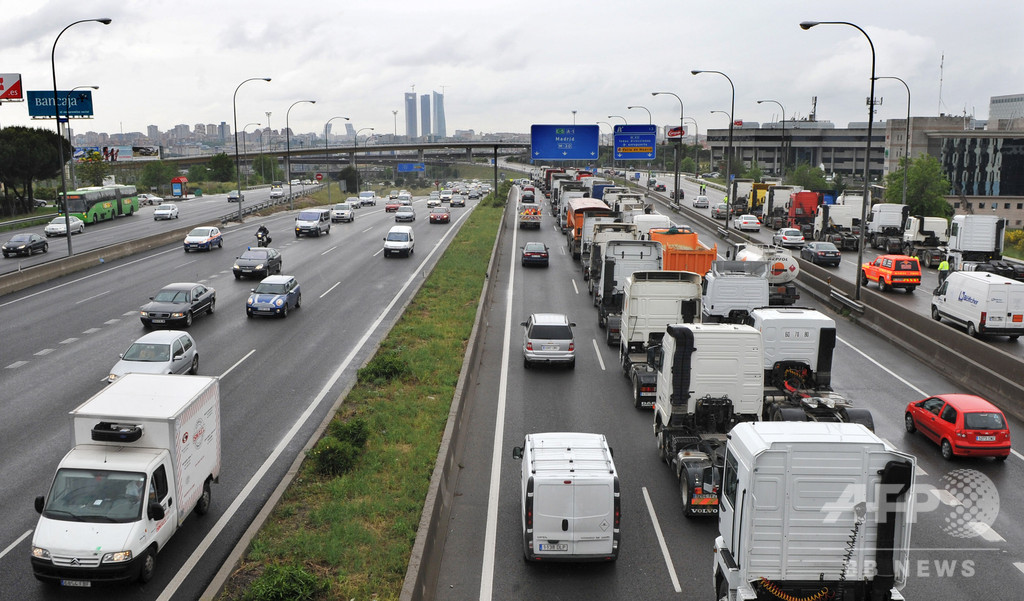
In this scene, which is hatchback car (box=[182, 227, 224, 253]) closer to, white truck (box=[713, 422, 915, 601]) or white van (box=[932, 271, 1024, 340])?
white van (box=[932, 271, 1024, 340])

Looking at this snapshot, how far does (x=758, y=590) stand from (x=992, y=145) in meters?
122

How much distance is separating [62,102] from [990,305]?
3211 inches

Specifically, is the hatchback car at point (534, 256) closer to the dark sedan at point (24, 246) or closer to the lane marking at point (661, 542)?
the lane marking at point (661, 542)

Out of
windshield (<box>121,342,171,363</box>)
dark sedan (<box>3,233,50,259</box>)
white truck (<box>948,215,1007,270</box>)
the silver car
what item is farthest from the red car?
dark sedan (<box>3,233,50,259</box>)

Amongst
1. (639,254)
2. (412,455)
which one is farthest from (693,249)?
(412,455)

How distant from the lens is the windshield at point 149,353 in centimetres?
2145

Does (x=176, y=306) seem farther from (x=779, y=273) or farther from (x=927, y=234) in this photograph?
(x=927, y=234)

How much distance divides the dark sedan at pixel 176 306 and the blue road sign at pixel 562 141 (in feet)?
141

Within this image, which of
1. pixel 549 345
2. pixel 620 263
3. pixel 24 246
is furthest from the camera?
pixel 24 246

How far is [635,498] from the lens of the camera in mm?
15461

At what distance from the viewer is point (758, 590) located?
10250 mm

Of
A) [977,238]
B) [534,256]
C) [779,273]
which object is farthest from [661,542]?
[977,238]

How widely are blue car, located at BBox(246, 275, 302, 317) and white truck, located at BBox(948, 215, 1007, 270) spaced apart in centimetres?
3383

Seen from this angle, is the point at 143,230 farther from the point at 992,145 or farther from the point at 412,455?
the point at 992,145
